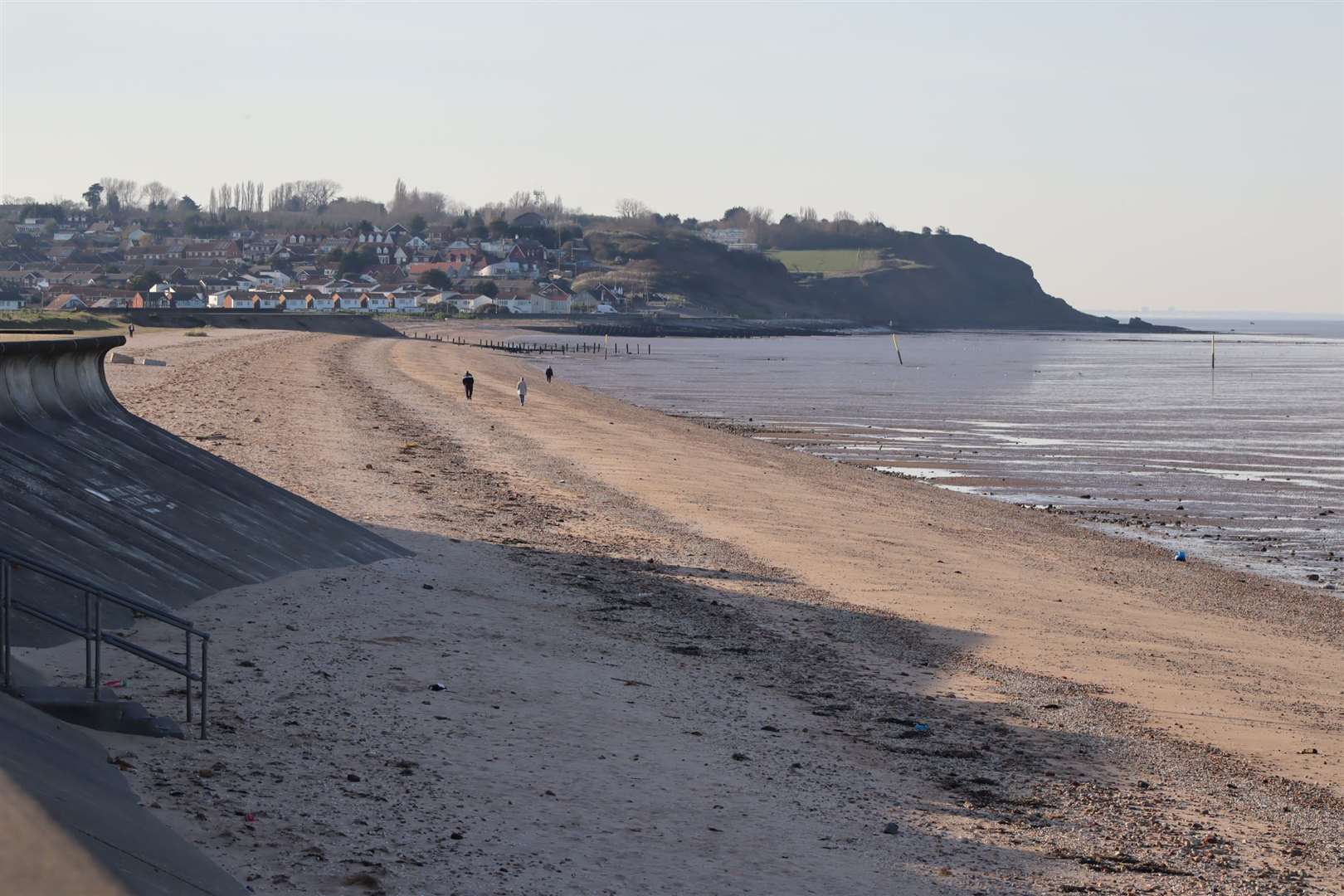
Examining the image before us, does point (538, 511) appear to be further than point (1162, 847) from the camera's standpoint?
Yes

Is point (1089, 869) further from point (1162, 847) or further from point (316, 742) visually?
point (316, 742)

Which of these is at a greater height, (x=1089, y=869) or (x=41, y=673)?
(x=41, y=673)

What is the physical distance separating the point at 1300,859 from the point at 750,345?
133997 mm

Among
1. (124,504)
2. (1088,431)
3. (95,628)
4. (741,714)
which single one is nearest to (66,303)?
(1088,431)

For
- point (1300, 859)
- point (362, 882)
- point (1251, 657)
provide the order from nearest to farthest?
point (362, 882) < point (1300, 859) < point (1251, 657)

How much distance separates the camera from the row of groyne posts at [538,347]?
10894 cm

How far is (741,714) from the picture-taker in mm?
10805

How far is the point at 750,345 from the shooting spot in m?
142

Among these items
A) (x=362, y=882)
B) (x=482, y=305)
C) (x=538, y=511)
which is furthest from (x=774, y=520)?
(x=482, y=305)

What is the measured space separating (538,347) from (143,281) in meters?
75.0

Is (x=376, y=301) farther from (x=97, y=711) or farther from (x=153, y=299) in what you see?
(x=97, y=711)

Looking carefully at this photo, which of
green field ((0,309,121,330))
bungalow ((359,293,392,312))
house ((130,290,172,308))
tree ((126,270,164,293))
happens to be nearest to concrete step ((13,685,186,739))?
green field ((0,309,121,330))

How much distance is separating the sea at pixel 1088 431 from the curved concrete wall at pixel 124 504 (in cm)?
1458

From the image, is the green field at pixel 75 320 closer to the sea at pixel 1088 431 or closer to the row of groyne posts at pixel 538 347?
the row of groyne posts at pixel 538 347
